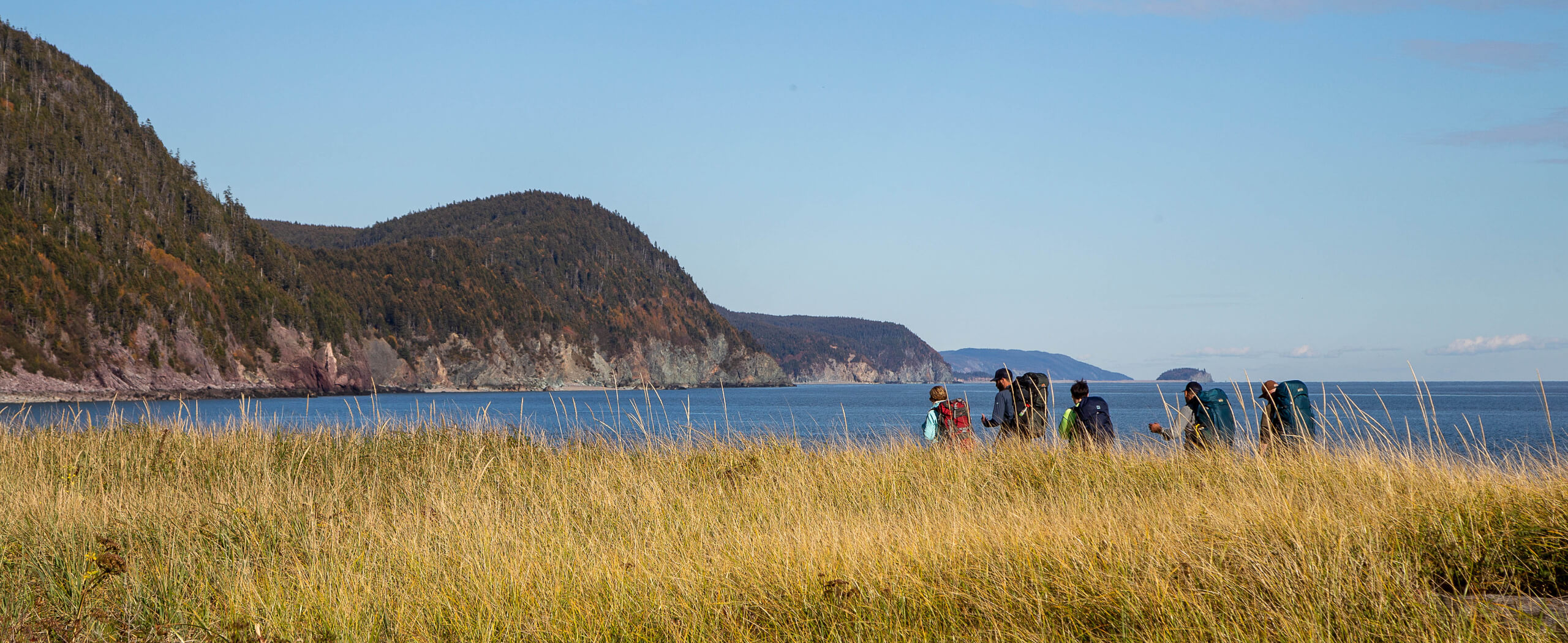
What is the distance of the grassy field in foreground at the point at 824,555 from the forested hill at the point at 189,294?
187ft

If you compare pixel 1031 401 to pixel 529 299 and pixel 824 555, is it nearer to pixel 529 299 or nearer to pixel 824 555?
pixel 824 555

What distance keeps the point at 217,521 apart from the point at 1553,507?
7438 millimetres

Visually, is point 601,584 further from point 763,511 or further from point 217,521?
point 217,521

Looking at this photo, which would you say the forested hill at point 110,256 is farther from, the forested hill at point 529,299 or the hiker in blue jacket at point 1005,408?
the hiker in blue jacket at point 1005,408

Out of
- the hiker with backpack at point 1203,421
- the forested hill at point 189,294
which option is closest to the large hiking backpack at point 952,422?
the hiker with backpack at point 1203,421

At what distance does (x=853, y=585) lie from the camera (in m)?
4.07

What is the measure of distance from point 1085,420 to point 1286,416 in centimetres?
171

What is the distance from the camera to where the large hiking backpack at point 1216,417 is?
840cm

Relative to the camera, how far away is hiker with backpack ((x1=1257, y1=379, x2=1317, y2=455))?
26.3 feet

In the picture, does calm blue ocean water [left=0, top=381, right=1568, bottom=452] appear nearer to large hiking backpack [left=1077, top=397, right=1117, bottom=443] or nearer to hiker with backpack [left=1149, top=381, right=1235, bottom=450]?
hiker with backpack [left=1149, top=381, right=1235, bottom=450]

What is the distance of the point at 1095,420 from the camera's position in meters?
8.93

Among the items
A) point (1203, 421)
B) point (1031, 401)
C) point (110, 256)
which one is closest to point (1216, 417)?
point (1203, 421)

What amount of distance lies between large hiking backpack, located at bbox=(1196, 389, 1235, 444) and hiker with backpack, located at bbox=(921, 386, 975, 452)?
2.07 meters

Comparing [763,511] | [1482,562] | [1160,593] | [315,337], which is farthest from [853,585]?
[315,337]
